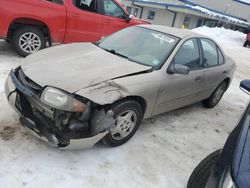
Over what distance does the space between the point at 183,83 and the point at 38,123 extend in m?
2.25

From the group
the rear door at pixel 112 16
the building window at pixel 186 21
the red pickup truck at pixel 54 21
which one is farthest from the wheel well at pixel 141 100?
the building window at pixel 186 21

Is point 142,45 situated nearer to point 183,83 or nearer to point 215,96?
point 183,83

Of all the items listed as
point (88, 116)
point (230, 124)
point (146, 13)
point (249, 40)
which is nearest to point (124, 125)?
point (88, 116)

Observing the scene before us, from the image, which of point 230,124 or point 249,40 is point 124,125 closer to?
point 230,124

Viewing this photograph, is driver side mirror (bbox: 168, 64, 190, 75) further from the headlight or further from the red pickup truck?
the red pickup truck

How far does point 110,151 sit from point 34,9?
418cm

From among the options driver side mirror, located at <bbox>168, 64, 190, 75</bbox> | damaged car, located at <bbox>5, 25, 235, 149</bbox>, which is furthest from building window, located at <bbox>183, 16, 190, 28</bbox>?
driver side mirror, located at <bbox>168, 64, 190, 75</bbox>

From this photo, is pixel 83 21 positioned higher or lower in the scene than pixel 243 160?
lower

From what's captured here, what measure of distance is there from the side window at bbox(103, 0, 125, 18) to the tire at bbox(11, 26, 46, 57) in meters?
1.98

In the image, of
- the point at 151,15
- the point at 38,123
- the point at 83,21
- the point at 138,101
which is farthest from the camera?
the point at 151,15

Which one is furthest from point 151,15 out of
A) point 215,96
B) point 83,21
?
point 215,96

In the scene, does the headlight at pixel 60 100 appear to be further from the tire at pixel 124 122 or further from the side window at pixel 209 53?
the side window at pixel 209 53

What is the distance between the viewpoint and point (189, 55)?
4.44 m

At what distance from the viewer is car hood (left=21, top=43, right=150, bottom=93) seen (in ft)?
10.3
